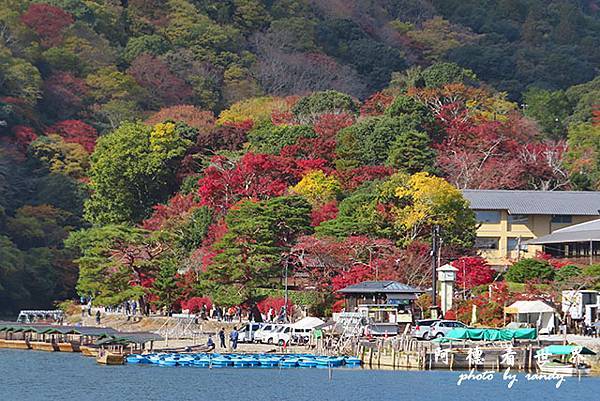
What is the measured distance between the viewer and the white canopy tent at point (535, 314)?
198 ft

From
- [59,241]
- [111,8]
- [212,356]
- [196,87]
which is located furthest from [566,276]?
[111,8]

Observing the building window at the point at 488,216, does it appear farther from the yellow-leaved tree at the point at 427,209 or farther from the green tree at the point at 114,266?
the green tree at the point at 114,266

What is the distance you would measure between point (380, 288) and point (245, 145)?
29.3 metres

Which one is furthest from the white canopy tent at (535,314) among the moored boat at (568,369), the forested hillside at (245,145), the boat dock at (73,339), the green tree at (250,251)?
the boat dock at (73,339)

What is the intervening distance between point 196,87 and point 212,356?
66.0m

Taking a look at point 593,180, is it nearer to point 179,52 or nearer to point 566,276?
point 566,276

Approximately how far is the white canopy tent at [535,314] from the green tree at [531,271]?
15.9ft

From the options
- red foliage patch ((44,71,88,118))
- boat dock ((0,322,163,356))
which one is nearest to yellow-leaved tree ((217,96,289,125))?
red foliage patch ((44,71,88,118))

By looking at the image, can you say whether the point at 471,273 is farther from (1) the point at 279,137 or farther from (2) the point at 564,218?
(1) the point at 279,137

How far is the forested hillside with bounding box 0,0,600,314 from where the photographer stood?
7269 cm

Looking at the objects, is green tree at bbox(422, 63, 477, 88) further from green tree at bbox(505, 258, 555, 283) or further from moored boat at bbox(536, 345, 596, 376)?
moored boat at bbox(536, 345, 596, 376)

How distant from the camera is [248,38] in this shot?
138 metres

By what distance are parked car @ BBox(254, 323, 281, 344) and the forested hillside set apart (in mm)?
5932

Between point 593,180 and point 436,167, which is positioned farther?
point 593,180
